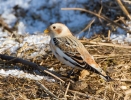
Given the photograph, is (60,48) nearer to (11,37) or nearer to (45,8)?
(11,37)

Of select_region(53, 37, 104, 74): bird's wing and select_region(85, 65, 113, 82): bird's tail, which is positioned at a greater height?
select_region(53, 37, 104, 74): bird's wing

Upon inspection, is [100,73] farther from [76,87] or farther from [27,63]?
[27,63]

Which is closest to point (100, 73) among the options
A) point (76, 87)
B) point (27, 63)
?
point (76, 87)

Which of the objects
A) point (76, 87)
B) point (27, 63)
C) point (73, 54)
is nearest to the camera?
point (76, 87)

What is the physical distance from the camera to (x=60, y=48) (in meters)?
4.37

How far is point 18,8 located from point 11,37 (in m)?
1.70

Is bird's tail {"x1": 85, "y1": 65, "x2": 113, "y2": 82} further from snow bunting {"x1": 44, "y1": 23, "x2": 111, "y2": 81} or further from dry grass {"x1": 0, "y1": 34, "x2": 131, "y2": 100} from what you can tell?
dry grass {"x1": 0, "y1": 34, "x2": 131, "y2": 100}

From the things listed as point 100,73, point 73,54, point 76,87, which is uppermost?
point 73,54

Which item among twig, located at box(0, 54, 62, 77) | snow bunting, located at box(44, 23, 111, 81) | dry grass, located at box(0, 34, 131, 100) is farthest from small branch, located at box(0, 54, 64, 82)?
snow bunting, located at box(44, 23, 111, 81)

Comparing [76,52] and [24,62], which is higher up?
[76,52]

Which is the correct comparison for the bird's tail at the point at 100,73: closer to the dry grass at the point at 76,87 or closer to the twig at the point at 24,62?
the dry grass at the point at 76,87

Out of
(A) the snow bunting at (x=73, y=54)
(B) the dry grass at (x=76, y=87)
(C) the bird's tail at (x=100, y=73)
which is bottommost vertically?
(B) the dry grass at (x=76, y=87)

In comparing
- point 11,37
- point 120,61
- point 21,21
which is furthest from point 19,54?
point 21,21

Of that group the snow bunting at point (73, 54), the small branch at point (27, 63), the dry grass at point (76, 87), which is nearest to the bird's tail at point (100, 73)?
the snow bunting at point (73, 54)
